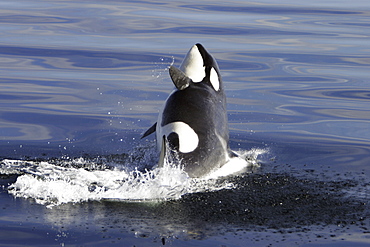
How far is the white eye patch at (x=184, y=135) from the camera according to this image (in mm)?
8539

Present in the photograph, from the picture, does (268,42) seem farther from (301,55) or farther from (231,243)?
(231,243)

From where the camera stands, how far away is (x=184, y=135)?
28.3ft

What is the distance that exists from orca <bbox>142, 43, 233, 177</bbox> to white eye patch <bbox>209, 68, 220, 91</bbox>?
35 mm

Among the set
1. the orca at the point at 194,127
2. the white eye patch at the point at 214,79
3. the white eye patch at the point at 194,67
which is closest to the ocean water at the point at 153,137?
the orca at the point at 194,127

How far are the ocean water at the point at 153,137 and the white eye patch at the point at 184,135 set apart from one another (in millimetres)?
382

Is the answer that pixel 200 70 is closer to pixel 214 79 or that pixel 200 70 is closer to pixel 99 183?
pixel 214 79

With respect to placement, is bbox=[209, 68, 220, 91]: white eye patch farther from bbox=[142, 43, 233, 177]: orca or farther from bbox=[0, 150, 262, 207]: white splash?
bbox=[0, 150, 262, 207]: white splash

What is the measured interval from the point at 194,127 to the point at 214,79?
5.30 feet

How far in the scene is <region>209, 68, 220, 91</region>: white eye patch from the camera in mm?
Answer: 10075

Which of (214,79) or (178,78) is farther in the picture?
(214,79)

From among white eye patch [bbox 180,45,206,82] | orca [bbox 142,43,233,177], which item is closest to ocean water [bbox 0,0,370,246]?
orca [bbox 142,43,233,177]

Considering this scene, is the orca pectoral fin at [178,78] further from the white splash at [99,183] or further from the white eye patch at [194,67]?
the white splash at [99,183]

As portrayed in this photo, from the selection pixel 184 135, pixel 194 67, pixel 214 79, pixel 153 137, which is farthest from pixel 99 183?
pixel 153 137

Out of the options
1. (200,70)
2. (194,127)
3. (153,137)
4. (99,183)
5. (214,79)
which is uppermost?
(200,70)
